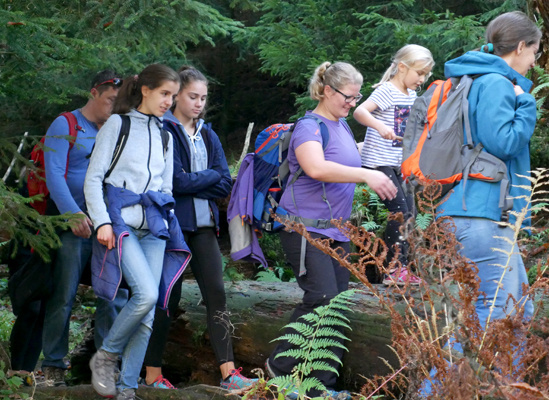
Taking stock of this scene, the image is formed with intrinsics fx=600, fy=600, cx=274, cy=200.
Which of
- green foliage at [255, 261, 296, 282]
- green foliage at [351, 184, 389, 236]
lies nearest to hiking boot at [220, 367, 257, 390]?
green foliage at [255, 261, 296, 282]

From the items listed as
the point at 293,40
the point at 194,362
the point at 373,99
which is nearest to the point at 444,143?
the point at 373,99

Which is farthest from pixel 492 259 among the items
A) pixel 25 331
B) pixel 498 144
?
pixel 25 331

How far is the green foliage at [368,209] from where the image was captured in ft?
27.6

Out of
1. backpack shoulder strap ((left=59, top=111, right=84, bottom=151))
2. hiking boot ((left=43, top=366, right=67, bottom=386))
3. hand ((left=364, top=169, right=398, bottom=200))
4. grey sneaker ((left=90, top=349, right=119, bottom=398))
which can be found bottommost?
hiking boot ((left=43, top=366, right=67, bottom=386))

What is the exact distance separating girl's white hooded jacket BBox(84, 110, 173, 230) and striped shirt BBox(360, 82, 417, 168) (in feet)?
7.30

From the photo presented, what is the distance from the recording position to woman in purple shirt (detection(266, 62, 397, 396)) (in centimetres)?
443

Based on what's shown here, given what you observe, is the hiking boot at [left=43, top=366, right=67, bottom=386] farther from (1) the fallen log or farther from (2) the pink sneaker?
(2) the pink sneaker

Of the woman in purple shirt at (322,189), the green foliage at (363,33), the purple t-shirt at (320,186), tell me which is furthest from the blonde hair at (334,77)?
the green foliage at (363,33)

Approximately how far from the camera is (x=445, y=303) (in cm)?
256

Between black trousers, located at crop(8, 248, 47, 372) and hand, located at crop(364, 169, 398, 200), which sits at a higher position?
hand, located at crop(364, 169, 398, 200)

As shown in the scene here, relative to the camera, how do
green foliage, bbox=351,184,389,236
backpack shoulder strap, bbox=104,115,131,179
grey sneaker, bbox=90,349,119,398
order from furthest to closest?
green foliage, bbox=351,184,389,236, backpack shoulder strap, bbox=104,115,131,179, grey sneaker, bbox=90,349,119,398

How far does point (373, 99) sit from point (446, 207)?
94.9 inches

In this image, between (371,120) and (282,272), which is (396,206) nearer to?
(371,120)

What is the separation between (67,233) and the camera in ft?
16.5
